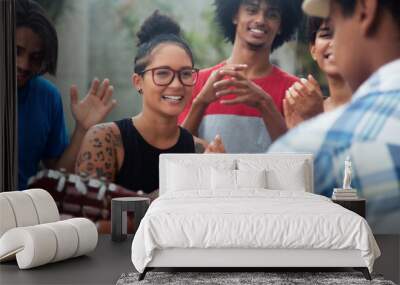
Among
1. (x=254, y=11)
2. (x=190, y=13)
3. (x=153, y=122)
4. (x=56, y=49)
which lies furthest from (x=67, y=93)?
(x=254, y=11)

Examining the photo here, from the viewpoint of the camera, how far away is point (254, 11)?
7.19m

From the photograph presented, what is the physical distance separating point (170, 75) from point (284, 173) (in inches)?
70.2

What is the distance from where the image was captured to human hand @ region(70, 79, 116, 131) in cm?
735

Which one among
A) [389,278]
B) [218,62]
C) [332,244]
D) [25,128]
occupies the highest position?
[218,62]

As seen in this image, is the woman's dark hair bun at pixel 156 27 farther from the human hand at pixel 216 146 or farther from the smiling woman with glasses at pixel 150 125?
the human hand at pixel 216 146

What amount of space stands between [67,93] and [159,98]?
42.7 inches

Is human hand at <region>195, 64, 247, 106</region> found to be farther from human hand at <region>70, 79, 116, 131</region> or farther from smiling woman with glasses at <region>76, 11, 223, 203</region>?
human hand at <region>70, 79, 116, 131</region>

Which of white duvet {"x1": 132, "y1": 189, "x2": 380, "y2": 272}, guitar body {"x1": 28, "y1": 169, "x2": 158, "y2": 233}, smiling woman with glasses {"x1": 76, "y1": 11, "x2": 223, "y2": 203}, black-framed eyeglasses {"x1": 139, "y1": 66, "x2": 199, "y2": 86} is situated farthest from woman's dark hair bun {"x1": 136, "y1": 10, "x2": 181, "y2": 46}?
white duvet {"x1": 132, "y1": 189, "x2": 380, "y2": 272}

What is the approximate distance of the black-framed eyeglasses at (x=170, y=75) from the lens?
23.8ft

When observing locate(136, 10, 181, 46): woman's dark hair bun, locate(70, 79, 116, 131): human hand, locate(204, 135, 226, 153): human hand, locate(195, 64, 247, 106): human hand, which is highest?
locate(136, 10, 181, 46): woman's dark hair bun

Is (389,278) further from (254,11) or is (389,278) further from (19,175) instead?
(19,175)

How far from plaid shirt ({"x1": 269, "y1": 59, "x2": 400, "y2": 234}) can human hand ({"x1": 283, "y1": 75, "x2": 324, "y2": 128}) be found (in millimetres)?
128

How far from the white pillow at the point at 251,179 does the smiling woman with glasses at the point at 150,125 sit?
0.91 m

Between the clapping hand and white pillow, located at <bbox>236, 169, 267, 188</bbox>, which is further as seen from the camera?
the clapping hand
